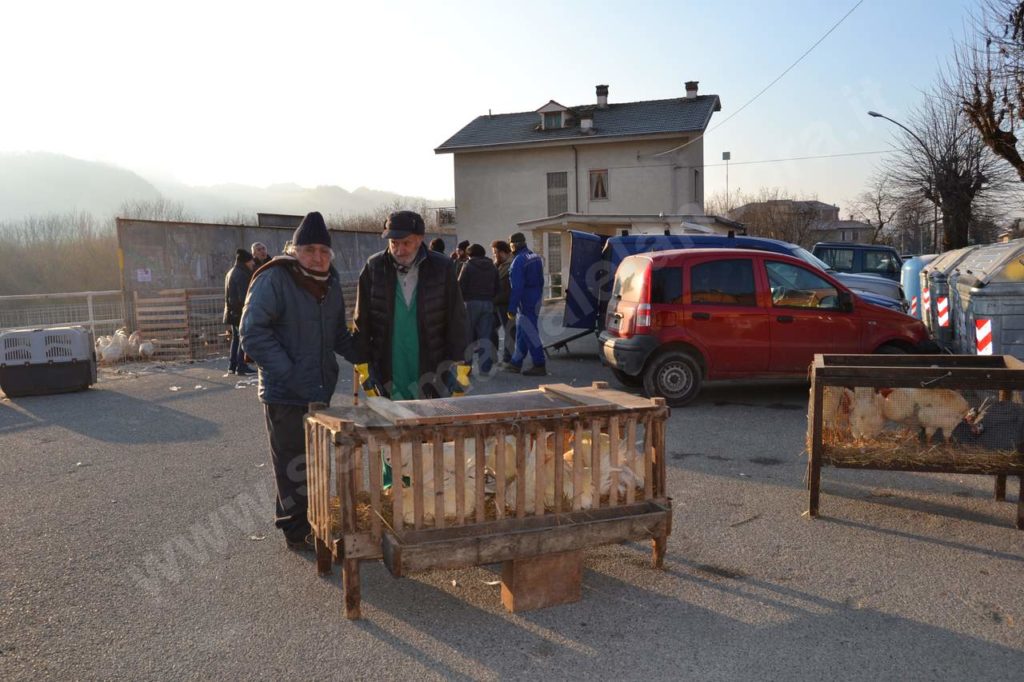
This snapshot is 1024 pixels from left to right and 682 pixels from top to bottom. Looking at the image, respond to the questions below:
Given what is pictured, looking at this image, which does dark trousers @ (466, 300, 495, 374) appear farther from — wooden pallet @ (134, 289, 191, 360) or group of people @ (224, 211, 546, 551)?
wooden pallet @ (134, 289, 191, 360)

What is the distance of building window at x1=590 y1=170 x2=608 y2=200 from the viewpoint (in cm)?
3331

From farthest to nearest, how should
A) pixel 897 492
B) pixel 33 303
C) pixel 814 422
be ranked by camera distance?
pixel 33 303 → pixel 897 492 → pixel 814 422

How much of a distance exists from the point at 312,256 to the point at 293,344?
0.53m

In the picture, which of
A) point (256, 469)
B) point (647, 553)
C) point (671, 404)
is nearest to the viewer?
point (647, 553)

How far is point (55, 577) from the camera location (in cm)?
440

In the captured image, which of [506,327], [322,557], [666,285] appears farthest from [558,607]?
[506,327]

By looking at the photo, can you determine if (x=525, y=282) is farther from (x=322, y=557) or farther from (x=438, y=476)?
(x=438, y=476)

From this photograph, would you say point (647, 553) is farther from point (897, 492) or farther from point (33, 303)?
point (33, 303)

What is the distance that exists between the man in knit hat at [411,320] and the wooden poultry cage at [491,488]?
62 cm

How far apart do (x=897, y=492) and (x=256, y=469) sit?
5162mm

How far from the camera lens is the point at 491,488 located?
418 centimetres

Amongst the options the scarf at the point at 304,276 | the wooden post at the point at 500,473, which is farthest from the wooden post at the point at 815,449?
the scarf at the point at 304,276

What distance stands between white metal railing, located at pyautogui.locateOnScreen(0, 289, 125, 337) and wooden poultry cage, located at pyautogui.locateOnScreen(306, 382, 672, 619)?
38.0 ft

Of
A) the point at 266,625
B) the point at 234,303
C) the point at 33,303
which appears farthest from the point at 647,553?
the point at 33,303
